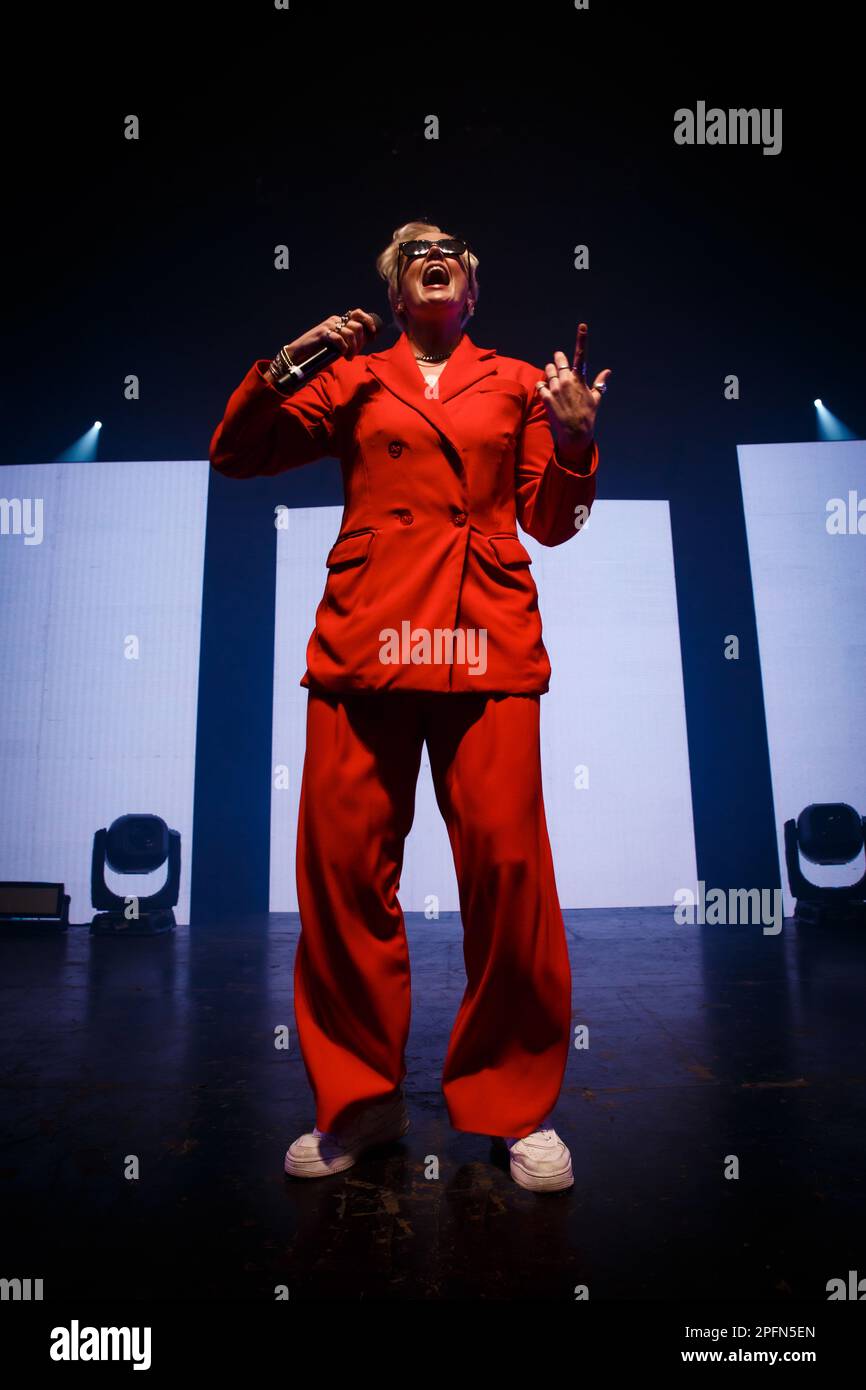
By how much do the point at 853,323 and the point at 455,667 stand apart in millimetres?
3939

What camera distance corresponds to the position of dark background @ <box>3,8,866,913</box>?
9.17 ft

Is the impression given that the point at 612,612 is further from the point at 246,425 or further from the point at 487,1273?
the point at 487,1273

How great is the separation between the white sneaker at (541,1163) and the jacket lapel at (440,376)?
1098 mm

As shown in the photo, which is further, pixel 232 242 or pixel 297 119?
pixel 232 242

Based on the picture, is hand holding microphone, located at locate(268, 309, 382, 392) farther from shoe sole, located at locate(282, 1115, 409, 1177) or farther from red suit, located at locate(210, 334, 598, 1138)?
shoe sole, located at locate(282, 1115, 409, 1177)

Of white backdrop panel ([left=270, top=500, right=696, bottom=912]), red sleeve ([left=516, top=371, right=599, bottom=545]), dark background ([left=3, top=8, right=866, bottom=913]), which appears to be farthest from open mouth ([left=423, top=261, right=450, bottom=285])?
white backdrop panel ([left=270, top=500, right=696, bottom=912])

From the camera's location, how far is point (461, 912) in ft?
3.96

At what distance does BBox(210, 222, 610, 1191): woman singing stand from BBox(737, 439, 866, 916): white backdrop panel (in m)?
3.48

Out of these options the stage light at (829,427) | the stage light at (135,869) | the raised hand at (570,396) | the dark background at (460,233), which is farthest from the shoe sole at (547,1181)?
the stage light at (829,427)
